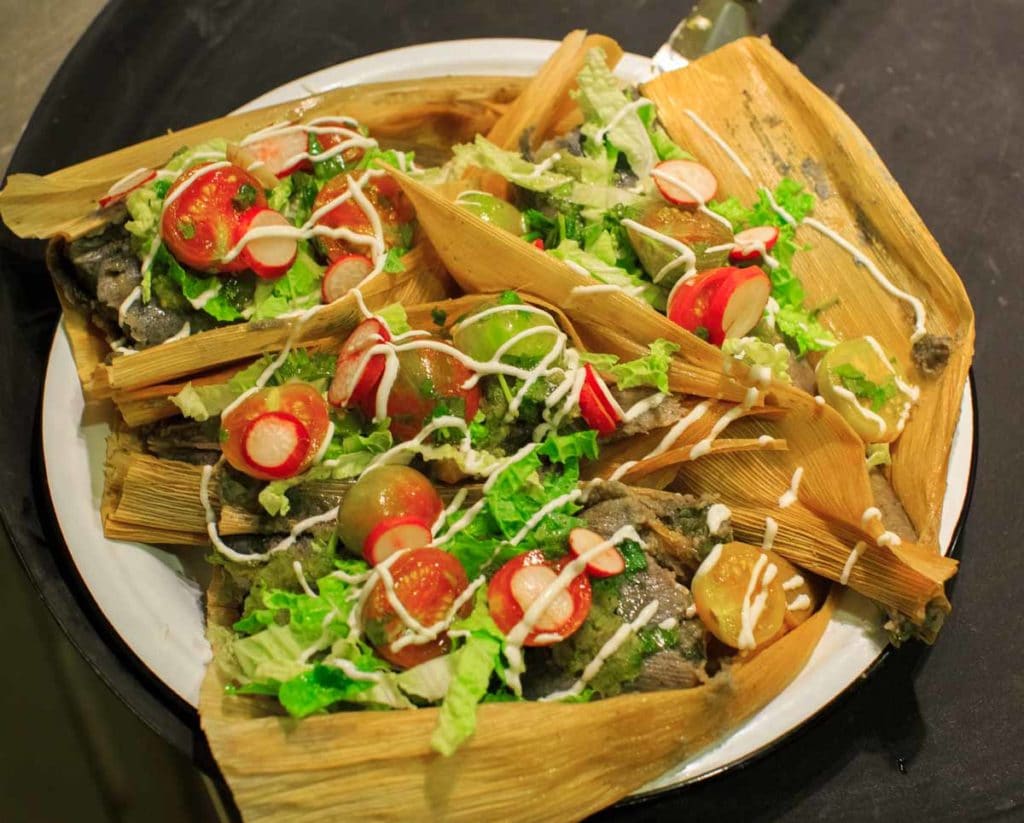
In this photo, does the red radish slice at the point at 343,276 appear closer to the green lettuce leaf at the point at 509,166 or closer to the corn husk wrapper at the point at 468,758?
the green lettuce leaf at the point at 509,166

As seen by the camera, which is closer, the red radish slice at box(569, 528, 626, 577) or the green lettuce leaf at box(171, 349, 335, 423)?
the red radish slice at box(569, 528, 626, 577)

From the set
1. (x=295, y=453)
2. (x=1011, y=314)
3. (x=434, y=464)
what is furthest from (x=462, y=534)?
(x=1011, y=314)

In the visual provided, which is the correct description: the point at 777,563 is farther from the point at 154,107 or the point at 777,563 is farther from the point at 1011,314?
the point at 154,107

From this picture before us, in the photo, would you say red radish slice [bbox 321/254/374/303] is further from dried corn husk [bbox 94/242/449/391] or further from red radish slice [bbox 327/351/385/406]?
red radish slice [bbox 327/351/385/406]

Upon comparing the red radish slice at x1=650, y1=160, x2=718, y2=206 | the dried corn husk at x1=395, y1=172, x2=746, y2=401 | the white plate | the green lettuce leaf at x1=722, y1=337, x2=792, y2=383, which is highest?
the red radish slice at x1=650, y1=160, x2=718, y2=206

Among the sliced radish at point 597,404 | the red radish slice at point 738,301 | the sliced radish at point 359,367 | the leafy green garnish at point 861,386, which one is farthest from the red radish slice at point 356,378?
the leafy green garnish at point 861,386

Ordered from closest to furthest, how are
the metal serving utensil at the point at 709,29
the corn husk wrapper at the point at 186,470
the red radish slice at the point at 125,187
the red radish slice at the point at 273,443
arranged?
the red radish slice at the point at 273,443, the corn husk wrapper at the point at 186,470, the red radish slice at the point at 125,187, the metal serving utensil at the point at 709,29

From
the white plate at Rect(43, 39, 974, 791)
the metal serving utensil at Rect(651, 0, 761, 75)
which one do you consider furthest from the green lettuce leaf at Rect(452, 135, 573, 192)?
the white plate at Rect(43, 39, 974, 791)
